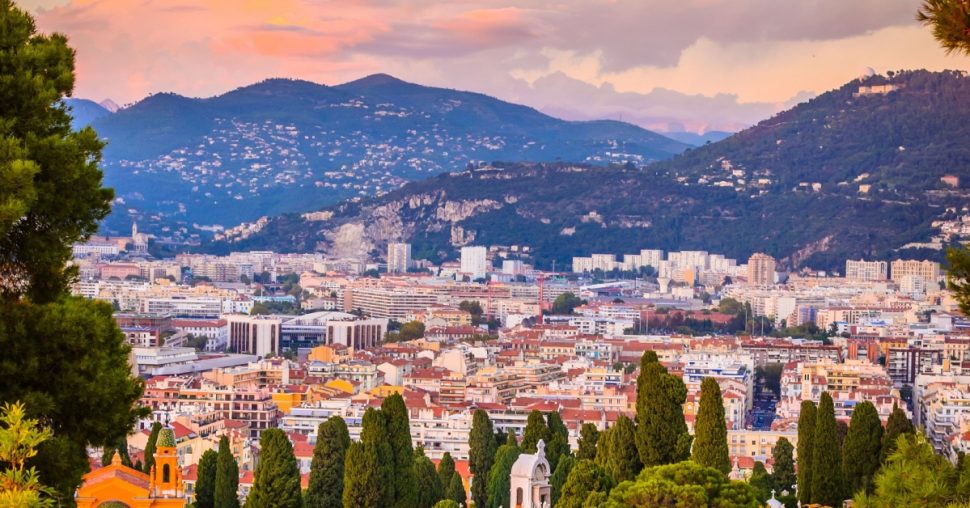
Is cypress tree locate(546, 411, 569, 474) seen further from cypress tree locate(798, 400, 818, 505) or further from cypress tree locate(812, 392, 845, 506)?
cypress tree locate(812, 392, 845, 506)

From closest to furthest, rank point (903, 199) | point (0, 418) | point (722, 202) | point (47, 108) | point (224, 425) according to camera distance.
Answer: point (0, 418)
point (47, 108)
point (224, 425)
point (903, 199)
point (722, 202)

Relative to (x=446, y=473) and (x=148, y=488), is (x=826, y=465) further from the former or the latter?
(x=148, y=488)

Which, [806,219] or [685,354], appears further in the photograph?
[806,219]

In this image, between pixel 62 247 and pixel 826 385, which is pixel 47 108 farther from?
pixel 826 385

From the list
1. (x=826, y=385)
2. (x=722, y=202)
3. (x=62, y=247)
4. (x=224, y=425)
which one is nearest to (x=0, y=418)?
(x=62, y=247)

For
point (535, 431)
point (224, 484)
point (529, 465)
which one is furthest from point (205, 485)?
point (529, 465)

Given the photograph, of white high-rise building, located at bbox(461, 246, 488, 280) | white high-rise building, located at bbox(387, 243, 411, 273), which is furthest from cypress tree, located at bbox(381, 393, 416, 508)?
white high-rise building, located at bbox(387, 243, 411, 273)

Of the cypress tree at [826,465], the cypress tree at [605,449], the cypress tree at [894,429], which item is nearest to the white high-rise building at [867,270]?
the cypress tree at [894,429]

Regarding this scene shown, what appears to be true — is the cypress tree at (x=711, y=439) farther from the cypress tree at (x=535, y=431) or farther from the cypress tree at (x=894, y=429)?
the cypress tree at (x=535, y=431)

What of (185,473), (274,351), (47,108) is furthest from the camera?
(274,351)
